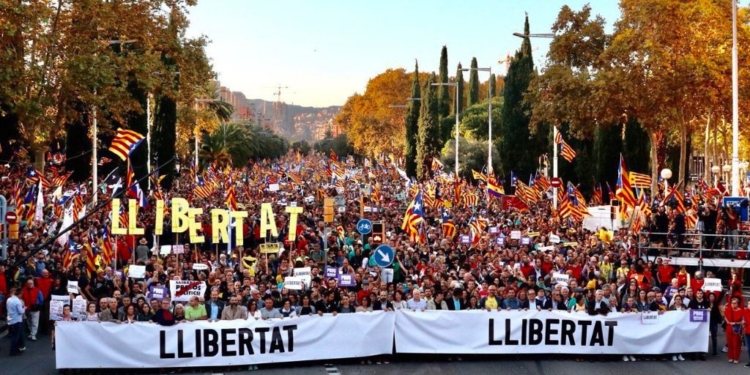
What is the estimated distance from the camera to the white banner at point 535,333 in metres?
16.5

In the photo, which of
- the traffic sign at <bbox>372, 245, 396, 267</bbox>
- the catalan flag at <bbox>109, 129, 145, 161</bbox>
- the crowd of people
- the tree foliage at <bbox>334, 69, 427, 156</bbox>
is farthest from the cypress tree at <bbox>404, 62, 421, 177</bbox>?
the traffic sign at <bbox>372, 245, 396, 267</bbox>

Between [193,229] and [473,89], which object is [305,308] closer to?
[193,229]

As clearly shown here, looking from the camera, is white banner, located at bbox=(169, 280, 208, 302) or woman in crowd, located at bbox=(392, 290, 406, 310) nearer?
Answer: woman in crowd, located at bbox=(392, 290, 406, 310)

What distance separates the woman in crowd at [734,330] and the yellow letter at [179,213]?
1212 cm

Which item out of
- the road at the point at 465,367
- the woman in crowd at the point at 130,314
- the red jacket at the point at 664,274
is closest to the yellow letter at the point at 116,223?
the road at the point at 465,367

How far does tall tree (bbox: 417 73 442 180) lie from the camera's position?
8581 centimetres

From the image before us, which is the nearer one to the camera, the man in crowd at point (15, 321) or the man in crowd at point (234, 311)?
the man in crowd at point (234, 311)

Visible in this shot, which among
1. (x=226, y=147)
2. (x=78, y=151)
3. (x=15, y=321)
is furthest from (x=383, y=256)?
(x=226, y=147)

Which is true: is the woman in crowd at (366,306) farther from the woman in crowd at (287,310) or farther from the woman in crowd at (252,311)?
the woman in crowd at (252,311)

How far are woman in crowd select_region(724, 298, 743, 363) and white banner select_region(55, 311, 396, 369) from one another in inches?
221

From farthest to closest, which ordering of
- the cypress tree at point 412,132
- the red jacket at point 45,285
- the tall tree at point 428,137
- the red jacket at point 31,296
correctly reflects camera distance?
the cypress tree at point 412,132 < the tall tree at point 428,137 < the red jacket at point 45,285 < the red jacket at point 31,296

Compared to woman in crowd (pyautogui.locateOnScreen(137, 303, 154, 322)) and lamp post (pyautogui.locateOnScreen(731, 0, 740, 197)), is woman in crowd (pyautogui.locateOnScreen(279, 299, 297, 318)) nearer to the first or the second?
woman in crowd (pyautogui.locateOnScreen(137, 303, 154, 322))

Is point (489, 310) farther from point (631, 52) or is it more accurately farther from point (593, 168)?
point (593, 168)

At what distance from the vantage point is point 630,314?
16.8 meters
